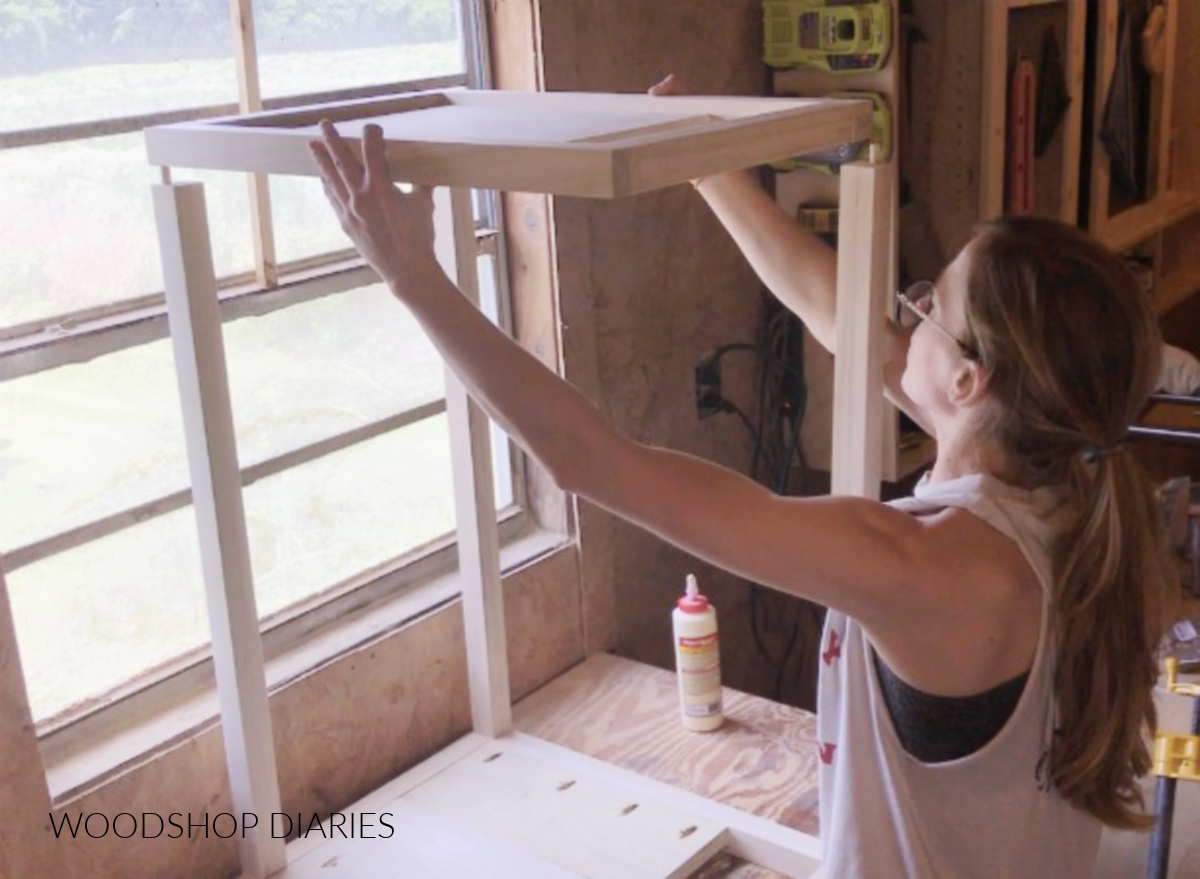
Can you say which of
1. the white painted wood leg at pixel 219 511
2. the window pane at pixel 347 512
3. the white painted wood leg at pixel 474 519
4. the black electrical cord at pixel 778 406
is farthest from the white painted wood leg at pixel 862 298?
the black electrical cord at pixel 778 406

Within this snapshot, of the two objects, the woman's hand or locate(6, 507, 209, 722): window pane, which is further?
locate(6, 507, 209, 722): window pane

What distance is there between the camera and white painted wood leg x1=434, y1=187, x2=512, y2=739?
6.11 feet

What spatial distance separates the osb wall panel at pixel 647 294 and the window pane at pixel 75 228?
0.66 m

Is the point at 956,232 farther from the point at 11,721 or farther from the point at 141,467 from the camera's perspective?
the point at 11,721

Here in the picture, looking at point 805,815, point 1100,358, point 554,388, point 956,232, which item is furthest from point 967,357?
point 956,232

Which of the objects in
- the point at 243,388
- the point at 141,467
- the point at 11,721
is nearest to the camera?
the point at 11,721

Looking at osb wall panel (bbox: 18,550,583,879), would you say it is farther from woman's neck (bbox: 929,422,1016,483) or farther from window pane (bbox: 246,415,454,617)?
woman's neck (bbox: 929,422,1016,483)

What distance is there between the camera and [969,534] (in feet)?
A: 3.86

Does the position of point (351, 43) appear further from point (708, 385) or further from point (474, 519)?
point (708, 385)

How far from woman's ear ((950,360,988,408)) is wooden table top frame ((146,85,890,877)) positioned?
276 mm

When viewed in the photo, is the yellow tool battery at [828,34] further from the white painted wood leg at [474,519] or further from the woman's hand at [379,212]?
the woman's hand at [379,212]

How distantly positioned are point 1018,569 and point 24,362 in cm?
110

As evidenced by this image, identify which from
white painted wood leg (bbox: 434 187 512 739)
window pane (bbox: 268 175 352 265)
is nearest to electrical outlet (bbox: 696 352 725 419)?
white painted wood leg (bbox: 434 187 512 739)

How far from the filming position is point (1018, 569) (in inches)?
46.6
